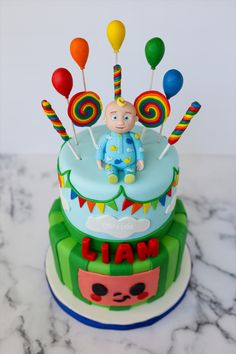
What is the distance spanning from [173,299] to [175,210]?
308mm

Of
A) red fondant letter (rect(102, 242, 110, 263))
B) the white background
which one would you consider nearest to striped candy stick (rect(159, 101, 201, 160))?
red fondant letter (rect(102, 242, 110, 263))

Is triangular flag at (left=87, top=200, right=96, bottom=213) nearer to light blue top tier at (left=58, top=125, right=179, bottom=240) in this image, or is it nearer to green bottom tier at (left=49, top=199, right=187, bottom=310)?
Answer: light blue top tier at (left=58, top=125, right=179, bottom=240)

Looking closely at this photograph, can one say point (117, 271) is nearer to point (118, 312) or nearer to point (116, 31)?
point (118, 312)

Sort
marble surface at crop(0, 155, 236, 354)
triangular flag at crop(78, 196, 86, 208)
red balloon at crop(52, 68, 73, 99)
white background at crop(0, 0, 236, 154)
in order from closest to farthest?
1. red balloon at crop(52, 68, 73, 99)
2. triangular flag at crop(78, 196, 86, 208)
3. marble surface at crop(0, 155, 236, 354)
4. white background at crop(0, 0, 236, 154)

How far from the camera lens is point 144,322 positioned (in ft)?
4.74

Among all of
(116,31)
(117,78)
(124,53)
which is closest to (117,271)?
(117,78)

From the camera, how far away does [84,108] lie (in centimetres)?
124

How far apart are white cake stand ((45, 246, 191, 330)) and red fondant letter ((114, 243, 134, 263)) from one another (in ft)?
0.80

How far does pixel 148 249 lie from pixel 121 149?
323 mm

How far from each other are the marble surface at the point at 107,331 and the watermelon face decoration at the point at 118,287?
0.37ft

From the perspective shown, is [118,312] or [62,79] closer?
[62,79]

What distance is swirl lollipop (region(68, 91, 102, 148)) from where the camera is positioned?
3.99 feet

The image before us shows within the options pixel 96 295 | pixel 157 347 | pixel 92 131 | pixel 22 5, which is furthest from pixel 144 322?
pixel 22 5

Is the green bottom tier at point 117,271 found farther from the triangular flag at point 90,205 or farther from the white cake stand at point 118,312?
the triangular flag at point 90,205
